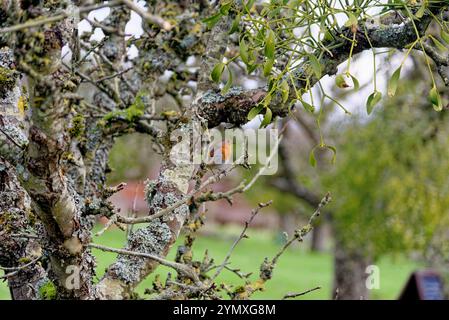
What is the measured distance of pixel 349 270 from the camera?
1001 centimetres

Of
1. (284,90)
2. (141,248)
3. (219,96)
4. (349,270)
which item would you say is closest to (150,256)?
(141,248)

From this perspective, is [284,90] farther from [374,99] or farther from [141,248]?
[141,248]

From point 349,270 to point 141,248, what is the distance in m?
7.93

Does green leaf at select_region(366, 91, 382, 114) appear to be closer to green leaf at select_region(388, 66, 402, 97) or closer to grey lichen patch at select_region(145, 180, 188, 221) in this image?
green leaf at select_region(388, 66, 402, 97)

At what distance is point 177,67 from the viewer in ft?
11.6

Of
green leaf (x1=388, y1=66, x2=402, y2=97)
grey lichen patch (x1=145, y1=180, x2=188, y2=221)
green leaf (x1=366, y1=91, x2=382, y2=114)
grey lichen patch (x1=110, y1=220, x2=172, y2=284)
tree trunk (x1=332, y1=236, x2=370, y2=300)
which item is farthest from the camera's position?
tree trunk (x1=332, y1=236, x2=370, y2=300)

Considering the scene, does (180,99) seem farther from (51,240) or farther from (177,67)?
(51,240)

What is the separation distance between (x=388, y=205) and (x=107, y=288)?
25.2 feet

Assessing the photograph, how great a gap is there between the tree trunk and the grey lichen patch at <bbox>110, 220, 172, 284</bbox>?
23.9 ft

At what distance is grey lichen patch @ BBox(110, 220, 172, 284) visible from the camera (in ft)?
7.88

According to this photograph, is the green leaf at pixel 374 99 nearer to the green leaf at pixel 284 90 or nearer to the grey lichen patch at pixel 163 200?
the green leaf at pixel 284 90

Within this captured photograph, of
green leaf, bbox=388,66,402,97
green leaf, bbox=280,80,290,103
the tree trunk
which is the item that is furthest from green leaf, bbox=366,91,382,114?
the tree trunk

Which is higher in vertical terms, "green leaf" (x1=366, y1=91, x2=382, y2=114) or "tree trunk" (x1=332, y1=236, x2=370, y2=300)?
"tree trunk" (x1=332, y1=236, x2=370, y2=300)
